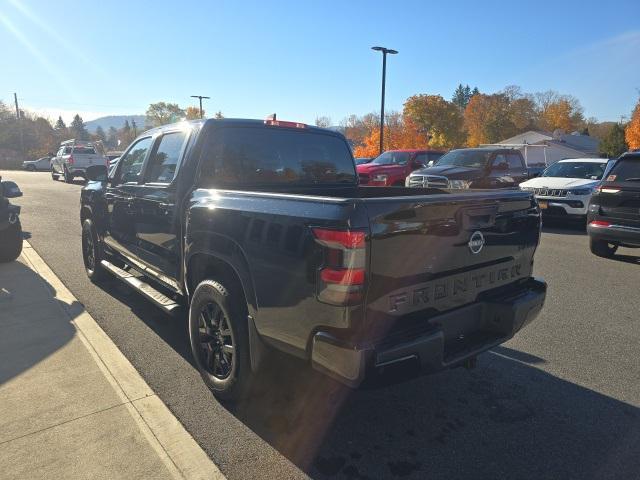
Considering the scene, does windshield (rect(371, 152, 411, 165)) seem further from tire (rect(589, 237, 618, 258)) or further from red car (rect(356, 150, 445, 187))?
tire (rect(589, 237, 618, 258))

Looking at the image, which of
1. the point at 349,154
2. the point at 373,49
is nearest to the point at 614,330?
the point at 349,154

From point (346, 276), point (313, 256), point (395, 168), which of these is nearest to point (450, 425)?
point (346, 276)

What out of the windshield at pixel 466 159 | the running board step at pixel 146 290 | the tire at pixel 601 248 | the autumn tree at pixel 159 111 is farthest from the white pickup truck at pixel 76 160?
the autumn tree at pixel 159 111

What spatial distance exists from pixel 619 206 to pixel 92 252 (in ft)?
24.9

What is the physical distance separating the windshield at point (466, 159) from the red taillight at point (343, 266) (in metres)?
11.0

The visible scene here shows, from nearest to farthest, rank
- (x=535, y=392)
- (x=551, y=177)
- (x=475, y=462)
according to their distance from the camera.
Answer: (x=475, y=462) → (x=535, y=392) → (x=551, y=177)

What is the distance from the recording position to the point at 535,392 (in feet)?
10.6

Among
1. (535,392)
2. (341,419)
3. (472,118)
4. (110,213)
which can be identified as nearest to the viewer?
(341,419)

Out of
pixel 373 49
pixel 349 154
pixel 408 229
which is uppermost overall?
pixel 373 49

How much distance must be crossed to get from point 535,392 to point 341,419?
144 cm

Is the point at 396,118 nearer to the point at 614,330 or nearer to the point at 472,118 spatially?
the point at 472,118

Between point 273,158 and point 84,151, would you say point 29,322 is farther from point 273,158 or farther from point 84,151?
point 84,151

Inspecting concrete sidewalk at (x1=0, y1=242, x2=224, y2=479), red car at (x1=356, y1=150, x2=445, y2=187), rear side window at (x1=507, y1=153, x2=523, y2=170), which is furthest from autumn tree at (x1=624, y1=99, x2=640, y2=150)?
concrete sidewalk at (x1=0, y1=242, x2=224, y2=479)

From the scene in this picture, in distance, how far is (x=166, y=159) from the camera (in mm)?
3908
